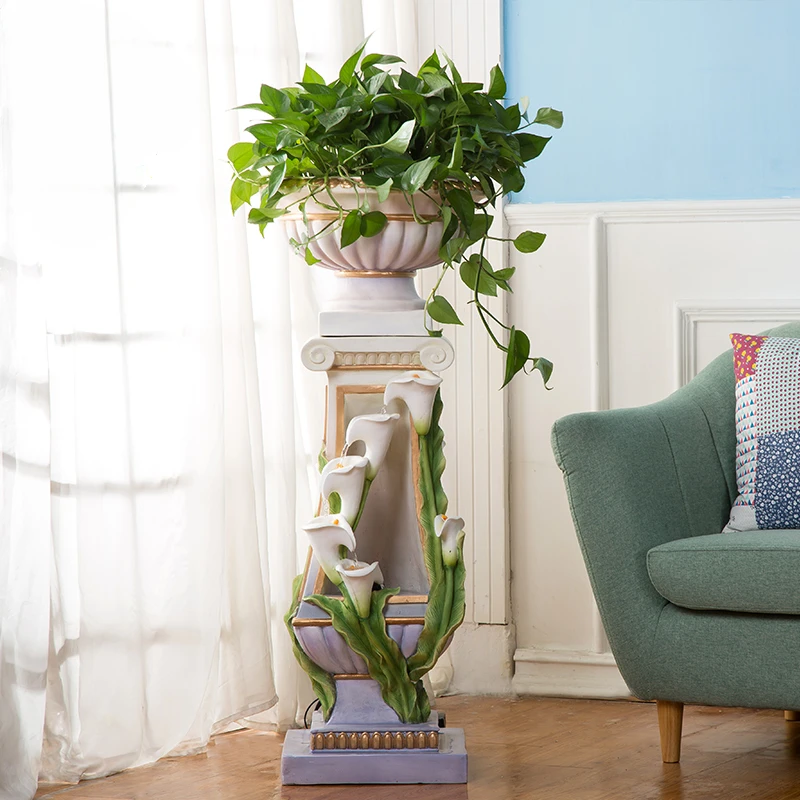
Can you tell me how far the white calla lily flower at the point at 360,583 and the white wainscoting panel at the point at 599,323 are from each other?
0.97m

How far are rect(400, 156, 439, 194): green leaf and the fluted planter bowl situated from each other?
0.10m

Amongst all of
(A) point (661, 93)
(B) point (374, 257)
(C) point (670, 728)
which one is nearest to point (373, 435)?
(B) point (374, 257)

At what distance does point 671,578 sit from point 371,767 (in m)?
0.60

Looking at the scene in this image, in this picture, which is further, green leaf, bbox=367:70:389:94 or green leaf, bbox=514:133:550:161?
green leaf, bbox=514:133:550:161

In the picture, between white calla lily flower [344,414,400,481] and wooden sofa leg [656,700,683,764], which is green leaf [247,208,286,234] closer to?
white calla lily flower [344,414,400,481]

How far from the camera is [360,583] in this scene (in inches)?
77.2

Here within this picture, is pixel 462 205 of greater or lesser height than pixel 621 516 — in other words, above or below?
above

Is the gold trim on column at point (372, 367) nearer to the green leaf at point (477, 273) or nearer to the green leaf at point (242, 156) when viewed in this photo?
the green leaf at point (477, 273)

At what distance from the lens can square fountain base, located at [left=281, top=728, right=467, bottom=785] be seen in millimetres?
2018

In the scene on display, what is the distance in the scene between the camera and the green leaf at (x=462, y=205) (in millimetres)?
1959

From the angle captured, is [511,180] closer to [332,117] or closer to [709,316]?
[332,117]

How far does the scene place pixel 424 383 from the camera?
6.70ft

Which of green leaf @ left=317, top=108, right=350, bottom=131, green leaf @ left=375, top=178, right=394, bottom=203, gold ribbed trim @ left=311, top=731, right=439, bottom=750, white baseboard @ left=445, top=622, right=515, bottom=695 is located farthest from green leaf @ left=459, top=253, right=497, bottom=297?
white baseboard @ left=445, top=622, right=515, bottom=695

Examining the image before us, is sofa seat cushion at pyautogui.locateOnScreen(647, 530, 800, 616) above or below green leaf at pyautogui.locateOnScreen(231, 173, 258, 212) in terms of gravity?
below
